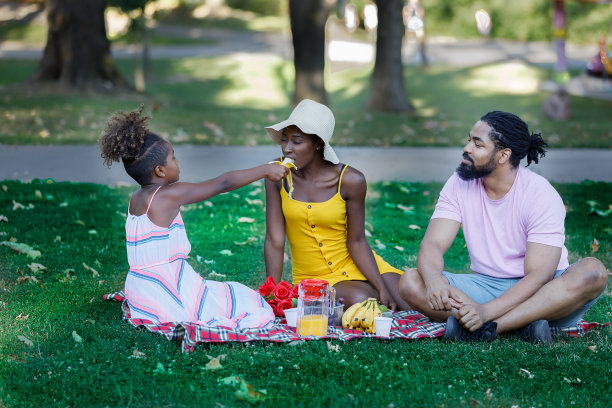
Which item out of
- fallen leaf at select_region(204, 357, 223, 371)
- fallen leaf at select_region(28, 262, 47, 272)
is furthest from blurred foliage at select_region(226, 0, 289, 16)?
fallen leaf at select_region(204, 357, 223, 371)

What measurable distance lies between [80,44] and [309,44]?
4646 millimetres

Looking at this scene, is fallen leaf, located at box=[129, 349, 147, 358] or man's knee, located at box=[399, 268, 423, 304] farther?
man's knee, located at box=[399, 268, 423, 304]

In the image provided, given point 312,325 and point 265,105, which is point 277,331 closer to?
point 312,325

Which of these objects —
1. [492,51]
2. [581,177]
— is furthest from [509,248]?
[492,51]

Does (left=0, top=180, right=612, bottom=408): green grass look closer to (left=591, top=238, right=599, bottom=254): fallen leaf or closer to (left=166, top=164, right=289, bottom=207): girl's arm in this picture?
(left=166, top=164, right=289, bottom=207): girl's arm

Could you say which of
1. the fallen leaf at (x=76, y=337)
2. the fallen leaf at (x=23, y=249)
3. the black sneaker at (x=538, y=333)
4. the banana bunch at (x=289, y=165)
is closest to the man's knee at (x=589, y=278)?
the black sneaker at (x=538, y=333)

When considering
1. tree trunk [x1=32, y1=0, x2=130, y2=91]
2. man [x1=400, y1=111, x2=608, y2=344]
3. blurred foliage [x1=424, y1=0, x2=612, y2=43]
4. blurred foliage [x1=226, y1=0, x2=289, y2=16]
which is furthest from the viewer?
blurred foliage [x1=226, y1=0, x2=289, y2=16]

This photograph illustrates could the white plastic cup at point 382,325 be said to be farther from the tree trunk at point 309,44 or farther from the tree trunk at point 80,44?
the tree trunk at point 80,44

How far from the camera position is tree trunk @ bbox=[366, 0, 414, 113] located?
17.5 metres

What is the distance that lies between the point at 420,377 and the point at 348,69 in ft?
85.8

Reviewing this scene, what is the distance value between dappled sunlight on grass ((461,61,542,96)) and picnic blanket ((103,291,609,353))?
61.4ft

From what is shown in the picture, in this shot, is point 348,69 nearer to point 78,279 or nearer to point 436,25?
point 436,25

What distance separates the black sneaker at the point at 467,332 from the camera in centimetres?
429

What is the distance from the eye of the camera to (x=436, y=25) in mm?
38969
